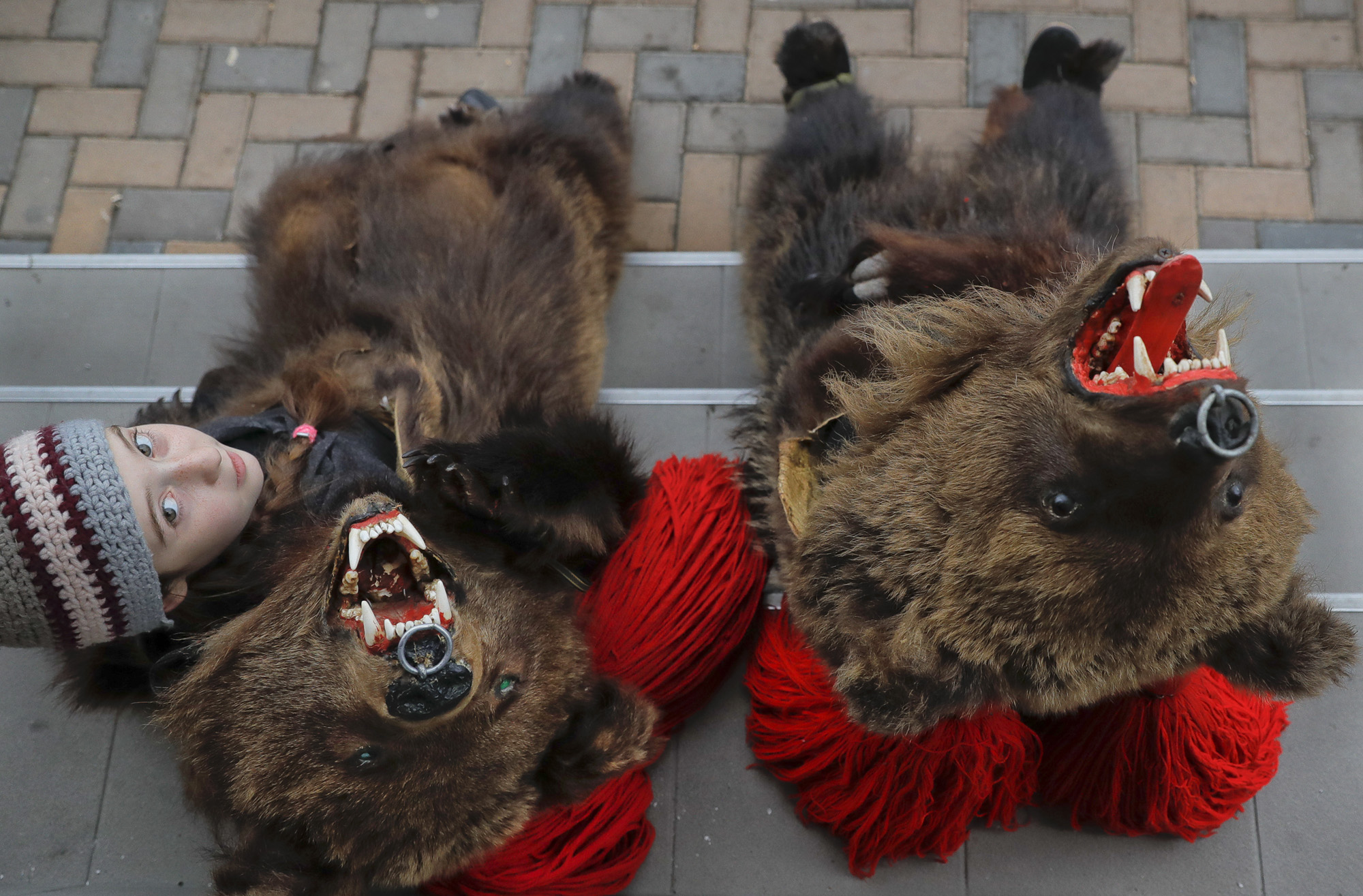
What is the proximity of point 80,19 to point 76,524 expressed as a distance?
3.44 meters

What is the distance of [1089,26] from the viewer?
4.09m

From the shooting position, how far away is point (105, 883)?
2.94 metres

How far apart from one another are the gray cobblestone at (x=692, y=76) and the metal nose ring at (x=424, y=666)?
2.80 m

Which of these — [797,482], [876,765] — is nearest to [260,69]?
[797,482]

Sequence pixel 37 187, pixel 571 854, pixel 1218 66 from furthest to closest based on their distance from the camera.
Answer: pixel 37 187 < pixel 1218 66 < pixel 571 854

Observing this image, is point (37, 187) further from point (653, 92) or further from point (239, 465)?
point (239, 465)

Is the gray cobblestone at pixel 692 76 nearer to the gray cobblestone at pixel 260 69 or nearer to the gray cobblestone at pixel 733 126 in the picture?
the gray cobblestone at pixel 733 126

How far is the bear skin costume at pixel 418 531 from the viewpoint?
6.98ft

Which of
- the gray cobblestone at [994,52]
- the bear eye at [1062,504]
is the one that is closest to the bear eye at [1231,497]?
the bear eye at [1062,504]

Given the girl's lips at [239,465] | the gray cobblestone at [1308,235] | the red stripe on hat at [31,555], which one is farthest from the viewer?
the gray cobblestone at [1308,235]

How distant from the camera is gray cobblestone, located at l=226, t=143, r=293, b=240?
13.7ft

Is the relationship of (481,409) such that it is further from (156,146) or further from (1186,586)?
(156,146)

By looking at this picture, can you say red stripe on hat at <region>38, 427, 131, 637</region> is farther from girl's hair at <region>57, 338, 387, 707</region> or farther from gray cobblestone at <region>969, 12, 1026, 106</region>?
gray cobblestone at <region>969, 12, 1026, 106</region>

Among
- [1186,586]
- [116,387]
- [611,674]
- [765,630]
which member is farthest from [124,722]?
[1186,586]
